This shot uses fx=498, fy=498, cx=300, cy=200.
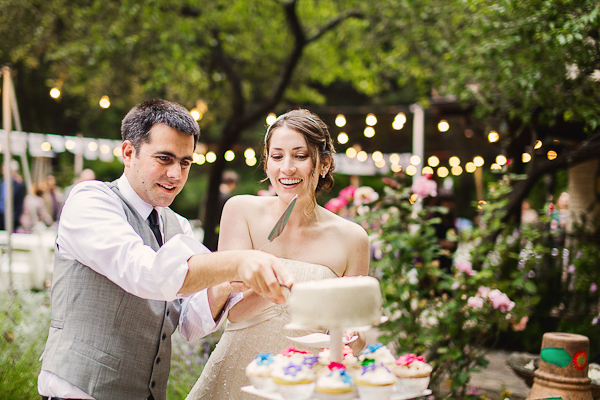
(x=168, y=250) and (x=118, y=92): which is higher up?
(x=118, y=92)

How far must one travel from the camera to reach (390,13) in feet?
25.1

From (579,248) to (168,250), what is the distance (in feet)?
18.3

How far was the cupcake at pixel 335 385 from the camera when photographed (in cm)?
122

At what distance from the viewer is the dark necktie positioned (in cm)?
188

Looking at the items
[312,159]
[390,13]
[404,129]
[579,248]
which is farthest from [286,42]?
[312,159]

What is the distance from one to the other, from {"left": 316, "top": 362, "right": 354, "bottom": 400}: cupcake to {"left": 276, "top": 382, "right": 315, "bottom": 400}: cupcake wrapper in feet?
0.11

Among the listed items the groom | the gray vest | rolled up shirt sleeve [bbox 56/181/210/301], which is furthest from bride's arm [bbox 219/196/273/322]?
rolled up shirt sleeve [bbox 56/181/210/301]

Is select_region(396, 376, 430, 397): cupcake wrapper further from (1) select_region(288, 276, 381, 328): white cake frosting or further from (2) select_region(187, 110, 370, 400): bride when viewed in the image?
(2) select_region(187, 110, 370, 400): bride

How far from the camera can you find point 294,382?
1.25 metres

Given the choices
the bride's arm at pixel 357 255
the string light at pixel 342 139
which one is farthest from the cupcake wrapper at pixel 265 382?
the string light at pixel 342 139

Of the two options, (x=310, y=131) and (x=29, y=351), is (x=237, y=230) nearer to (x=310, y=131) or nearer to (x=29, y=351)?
(x=310, y=131)

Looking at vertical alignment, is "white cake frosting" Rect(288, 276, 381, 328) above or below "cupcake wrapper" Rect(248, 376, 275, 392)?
above

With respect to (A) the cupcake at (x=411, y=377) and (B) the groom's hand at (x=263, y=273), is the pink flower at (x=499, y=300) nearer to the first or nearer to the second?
(A) the cupcake at (x=411, y=377)

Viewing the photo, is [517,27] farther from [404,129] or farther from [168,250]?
[404,129]
